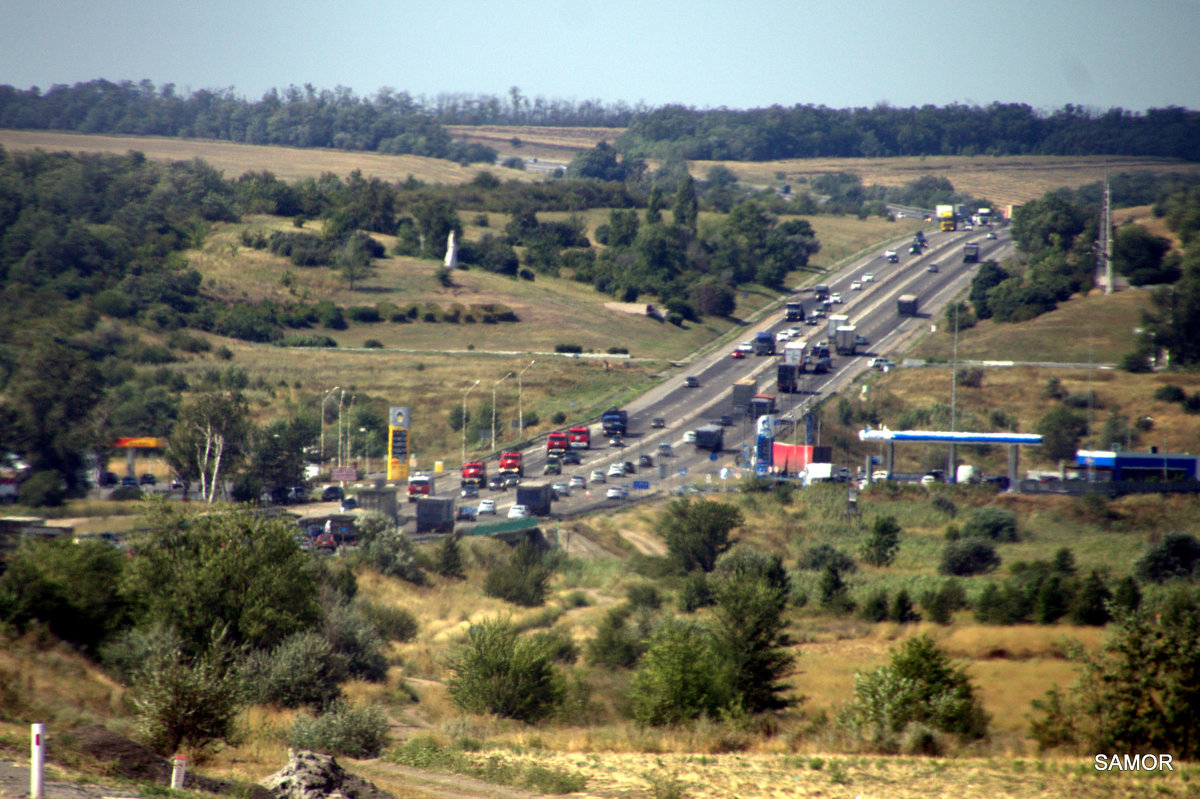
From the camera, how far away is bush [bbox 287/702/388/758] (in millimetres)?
20359

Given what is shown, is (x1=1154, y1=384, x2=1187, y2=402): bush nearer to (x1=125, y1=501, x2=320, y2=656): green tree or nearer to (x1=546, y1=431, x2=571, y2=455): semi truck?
(x1=546, y1=431, x2=571, y2=455): semi truck

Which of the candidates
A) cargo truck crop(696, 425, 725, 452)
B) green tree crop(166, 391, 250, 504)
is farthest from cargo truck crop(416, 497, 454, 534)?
cargo truck crop(696, 425, 725, 452)

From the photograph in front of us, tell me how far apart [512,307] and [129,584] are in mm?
86349

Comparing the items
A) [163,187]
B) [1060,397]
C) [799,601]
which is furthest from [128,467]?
[163,187]

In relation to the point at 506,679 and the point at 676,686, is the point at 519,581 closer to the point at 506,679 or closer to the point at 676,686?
the point at 506,679

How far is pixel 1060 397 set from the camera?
8238 centimetres

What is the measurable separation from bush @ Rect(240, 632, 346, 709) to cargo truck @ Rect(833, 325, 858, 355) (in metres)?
79.8

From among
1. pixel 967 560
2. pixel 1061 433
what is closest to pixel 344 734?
pixel 967 560

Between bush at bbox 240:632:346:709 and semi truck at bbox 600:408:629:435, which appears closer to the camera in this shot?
bush at bbox 240:632:346:709

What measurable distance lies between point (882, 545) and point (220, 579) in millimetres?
37367

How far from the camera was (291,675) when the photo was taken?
26.2 meters

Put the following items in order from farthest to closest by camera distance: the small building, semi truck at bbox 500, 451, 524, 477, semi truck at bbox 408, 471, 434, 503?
semi truck at bbox 500, 451, 524, 477 < semi truck at bbox 408, 471, 434, 503 < the small building

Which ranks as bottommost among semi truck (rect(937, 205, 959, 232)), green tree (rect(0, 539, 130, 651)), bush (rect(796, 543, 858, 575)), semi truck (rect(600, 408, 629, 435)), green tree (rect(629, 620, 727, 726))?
bush (rect(796, 543, 858, 575))

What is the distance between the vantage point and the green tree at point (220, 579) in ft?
86.7
